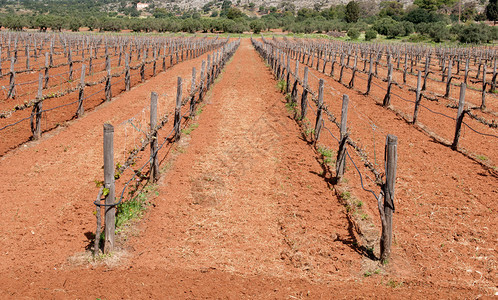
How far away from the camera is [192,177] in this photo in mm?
9133

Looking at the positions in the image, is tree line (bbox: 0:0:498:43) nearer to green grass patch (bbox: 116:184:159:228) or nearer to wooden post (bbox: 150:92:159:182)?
wooden post (bbox: 150:92:159:182)

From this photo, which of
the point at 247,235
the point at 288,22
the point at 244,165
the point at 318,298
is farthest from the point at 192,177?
the point at 288,22

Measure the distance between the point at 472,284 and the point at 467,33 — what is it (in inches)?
2381

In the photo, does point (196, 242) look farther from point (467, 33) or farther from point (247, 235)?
point (467, 33)

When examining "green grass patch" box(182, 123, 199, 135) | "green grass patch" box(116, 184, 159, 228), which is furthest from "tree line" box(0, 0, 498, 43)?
"green grass patch" box(116, 184, 159, 228)

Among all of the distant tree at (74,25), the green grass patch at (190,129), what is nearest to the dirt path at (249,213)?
the green grass patch at (190,129)

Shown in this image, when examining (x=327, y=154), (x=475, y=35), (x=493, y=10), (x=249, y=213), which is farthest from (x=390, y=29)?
(x=249, y=213)

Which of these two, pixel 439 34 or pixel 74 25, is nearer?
pixel 439 34

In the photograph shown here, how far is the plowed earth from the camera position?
5.38m

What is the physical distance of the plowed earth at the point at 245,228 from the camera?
538cm

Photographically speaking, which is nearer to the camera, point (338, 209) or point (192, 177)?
point (338, 209)

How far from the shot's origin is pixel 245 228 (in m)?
7.01

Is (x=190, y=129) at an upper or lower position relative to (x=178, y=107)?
lower

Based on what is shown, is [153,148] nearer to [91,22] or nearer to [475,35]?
[475,35]
